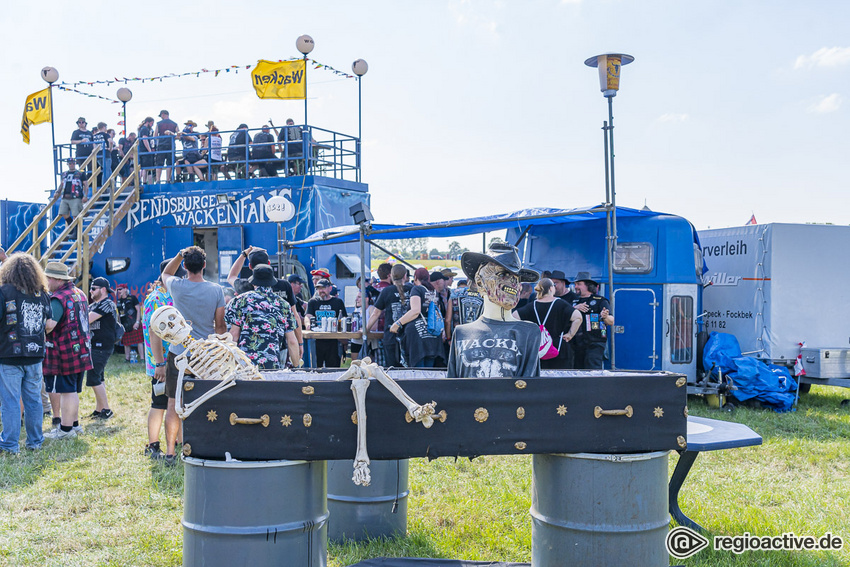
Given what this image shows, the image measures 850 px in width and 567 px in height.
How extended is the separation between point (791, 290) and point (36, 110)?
1731 cm

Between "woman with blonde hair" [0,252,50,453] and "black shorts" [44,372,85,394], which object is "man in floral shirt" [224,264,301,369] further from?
"black shorts" [44,372,85,394]

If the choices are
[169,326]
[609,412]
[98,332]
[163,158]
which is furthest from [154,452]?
[163,158]

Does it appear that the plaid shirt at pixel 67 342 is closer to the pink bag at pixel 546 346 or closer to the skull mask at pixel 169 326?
the pink bag at pixel 546 346

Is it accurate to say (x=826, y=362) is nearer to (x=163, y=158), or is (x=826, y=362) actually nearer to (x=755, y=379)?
(x=755, y=379)

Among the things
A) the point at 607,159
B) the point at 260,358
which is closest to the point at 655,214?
the point at 607,159

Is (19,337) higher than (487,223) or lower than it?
lower

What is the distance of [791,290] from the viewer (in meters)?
9.98

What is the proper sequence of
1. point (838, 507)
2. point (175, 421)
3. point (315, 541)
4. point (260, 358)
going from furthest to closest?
1. point (175, 421)
2. point (260, 358)
3. point (838, 507)
4. point (315, 541)

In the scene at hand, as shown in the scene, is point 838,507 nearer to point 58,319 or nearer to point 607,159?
point 607,159

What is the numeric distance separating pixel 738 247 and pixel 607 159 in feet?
12.8

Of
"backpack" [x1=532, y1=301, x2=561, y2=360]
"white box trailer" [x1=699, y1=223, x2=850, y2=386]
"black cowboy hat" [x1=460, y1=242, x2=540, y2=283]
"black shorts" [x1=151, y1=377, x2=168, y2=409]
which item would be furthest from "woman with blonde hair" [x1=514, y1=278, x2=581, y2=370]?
"black cowboy hat" [x1=460, y1=242, x2=540, y2=283]

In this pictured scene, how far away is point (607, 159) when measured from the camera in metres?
7.57

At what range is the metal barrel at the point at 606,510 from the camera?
10.3ft

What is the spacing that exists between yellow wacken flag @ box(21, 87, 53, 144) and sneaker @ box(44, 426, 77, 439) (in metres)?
12.9
